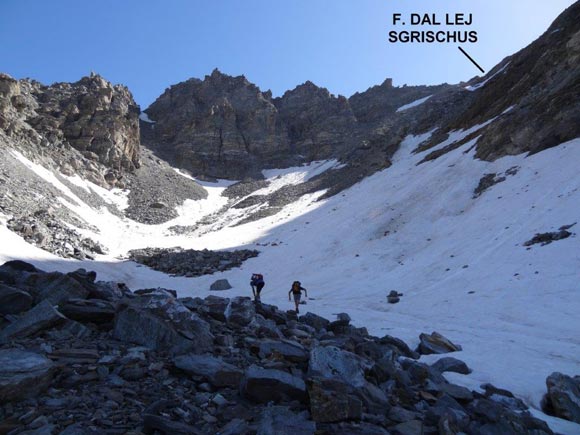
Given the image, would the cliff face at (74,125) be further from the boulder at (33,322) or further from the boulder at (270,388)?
the boulder at (270,388)

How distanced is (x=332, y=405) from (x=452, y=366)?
453 cm

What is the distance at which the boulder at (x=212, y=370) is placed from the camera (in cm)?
560

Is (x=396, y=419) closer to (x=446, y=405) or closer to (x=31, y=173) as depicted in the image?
A: (x=446, y=405)

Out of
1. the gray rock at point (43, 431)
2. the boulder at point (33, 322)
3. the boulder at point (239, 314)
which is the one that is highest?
the boulder at point (33, 322)

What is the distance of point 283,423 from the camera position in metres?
4.60

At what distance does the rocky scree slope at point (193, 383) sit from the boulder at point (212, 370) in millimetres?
16

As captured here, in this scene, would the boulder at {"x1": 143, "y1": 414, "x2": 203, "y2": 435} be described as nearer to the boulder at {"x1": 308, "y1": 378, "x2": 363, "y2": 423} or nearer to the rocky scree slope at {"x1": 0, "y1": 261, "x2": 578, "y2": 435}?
the rocky scree slope at {"x1": 0, "y1": 261, "x2": 578, "y2": 435}

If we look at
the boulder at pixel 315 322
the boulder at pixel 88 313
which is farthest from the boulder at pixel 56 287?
the boulder at pixel 315 322

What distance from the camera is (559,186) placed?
21.0 meters

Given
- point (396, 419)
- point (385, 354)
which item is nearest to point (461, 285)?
point (385, 354)

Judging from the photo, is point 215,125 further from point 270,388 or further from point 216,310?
point 270,388

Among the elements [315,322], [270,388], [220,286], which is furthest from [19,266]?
[220,286]

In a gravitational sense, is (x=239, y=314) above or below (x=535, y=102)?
below

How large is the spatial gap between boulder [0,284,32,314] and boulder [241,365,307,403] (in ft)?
16.3
